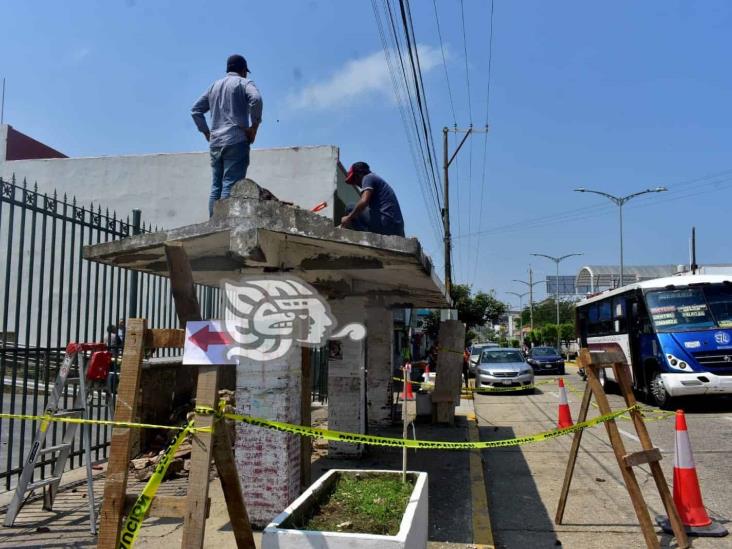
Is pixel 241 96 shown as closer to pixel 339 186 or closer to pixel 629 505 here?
pixel 629 505

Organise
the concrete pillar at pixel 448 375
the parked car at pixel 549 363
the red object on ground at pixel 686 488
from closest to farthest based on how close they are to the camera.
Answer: the red object on ground at pixel 686 488, the concrete pillar at pixel 448 375, the parked car at pixel 549 363

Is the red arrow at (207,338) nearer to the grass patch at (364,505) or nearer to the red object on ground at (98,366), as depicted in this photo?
the grass patch at (364,505)

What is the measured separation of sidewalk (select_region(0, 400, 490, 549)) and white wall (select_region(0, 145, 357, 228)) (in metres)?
10.6

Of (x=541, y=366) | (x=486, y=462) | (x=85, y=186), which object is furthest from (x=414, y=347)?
(x=486, y=462)

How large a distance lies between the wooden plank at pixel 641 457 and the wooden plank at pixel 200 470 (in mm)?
3367

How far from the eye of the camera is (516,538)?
5363mm

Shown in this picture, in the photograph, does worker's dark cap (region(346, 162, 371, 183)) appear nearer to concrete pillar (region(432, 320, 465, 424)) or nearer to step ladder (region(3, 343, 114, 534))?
step ladder (region(3, 343, 114, 534))

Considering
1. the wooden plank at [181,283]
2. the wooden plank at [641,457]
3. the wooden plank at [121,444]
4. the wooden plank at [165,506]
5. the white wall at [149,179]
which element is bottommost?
the wooden plank at [641,457]

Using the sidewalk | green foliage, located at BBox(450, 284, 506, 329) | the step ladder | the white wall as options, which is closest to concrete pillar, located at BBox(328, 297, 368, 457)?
the sidewalk

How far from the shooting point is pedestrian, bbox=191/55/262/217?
6395 mm

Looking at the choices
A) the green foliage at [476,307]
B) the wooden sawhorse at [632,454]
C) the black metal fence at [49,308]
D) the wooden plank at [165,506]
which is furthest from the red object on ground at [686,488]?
the green foliage at [476,307]

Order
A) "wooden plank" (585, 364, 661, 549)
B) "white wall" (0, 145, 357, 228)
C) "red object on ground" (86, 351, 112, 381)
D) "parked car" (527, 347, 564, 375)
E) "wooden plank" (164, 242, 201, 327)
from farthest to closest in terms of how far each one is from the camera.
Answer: "parked car" (527, 347, 564, 375) < "white wall" (0, 145, 357, 228) < "red object on ground" (86, 351, 112, 381) < "wooden plank" (585, 364, 661, 549) < "wooden plank" (164, 242, 201, 327)

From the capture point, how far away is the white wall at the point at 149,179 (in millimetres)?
17328

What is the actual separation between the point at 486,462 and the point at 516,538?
3247mm
